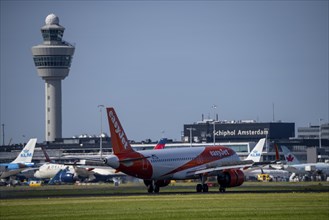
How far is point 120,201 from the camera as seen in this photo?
8119 cm

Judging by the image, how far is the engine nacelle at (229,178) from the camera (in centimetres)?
10456

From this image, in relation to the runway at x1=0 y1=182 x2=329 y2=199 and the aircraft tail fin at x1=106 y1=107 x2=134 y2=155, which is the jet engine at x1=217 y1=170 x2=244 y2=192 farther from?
the aircraft tail fin at x1=106 y1=107 x2=134 y2=155

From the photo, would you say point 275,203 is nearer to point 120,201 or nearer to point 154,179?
point 120,201

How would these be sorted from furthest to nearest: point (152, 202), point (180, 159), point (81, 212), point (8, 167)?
point (8, 167), point (180, 159), point (152, 202), point (81, 212)

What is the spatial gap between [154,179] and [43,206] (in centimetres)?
3107

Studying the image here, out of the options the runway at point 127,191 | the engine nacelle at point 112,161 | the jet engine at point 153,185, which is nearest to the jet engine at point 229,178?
the runway at point 127,191

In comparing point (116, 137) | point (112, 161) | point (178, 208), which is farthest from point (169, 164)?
point (178, 208)

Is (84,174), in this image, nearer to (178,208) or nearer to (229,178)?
(229,178)

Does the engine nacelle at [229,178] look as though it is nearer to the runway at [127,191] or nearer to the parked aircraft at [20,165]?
the runway at [127,191]

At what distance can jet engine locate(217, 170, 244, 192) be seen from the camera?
104m

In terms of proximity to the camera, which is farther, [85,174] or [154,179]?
[85,174]

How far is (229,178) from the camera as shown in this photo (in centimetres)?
10456

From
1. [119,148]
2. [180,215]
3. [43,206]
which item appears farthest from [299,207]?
[119,148]

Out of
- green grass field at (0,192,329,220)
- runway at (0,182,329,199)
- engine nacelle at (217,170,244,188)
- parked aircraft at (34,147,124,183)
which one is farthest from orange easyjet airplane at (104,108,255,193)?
parked aircraft at (34,147,124,183)
